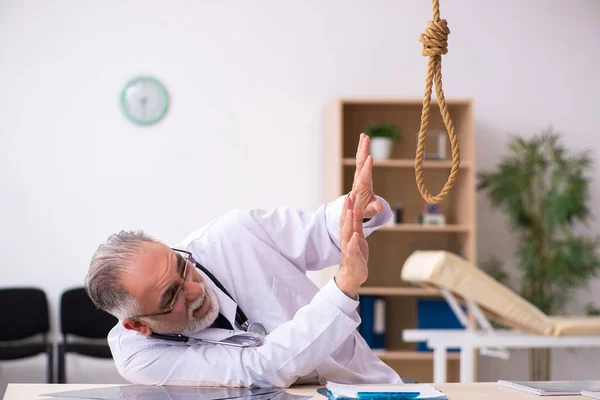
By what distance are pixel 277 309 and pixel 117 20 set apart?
11.0ft

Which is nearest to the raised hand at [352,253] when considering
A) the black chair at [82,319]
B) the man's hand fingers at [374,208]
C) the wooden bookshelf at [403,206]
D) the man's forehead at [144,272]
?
the man's hand fingers at [374,208]

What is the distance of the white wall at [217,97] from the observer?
4.82 meters

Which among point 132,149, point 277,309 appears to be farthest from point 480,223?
point 277,309

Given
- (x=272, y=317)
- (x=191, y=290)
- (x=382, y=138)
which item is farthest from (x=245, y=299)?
(x=382, y=138)

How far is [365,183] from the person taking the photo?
180 centimetres

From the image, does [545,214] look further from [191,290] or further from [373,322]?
[191,290]

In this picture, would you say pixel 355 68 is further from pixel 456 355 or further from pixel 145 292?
pixel 145 292

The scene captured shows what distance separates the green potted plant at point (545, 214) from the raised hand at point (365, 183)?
2.93 m

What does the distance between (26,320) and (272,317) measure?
310cm

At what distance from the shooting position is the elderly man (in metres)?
1.75

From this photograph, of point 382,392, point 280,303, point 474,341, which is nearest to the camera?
point 382,392

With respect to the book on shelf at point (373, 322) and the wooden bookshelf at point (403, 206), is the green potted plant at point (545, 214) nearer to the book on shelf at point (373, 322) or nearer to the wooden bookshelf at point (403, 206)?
the wooden bookshelf at point (403, 206)

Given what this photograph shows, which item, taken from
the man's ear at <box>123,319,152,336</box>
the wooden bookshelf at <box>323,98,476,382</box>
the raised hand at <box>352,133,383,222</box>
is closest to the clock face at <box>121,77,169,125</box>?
the wooden bookshelf at <box>323,98,476,382</box>

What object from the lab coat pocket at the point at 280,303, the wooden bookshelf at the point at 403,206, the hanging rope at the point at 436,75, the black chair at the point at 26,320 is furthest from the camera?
the wooden bookshelf at the point at 403,206
